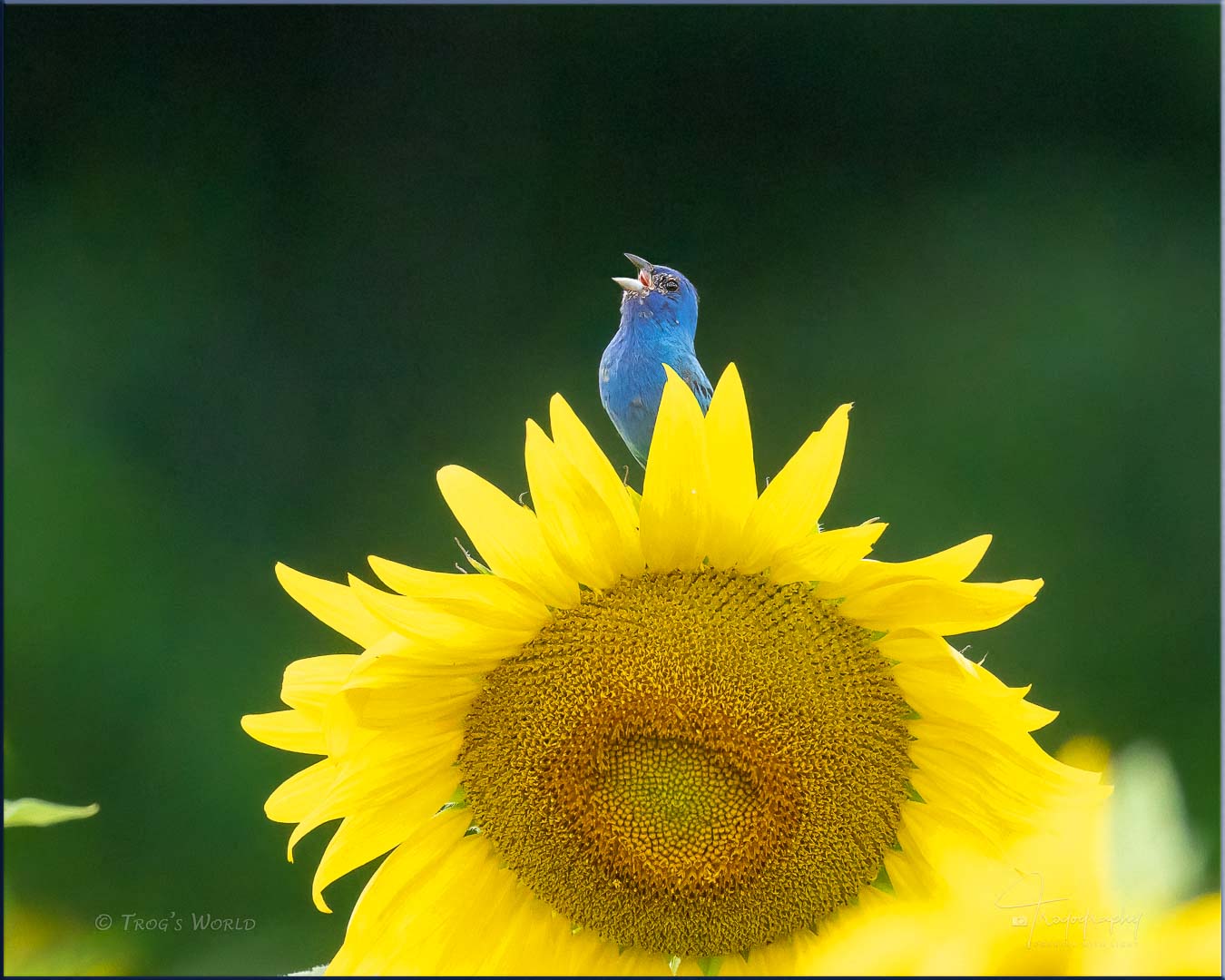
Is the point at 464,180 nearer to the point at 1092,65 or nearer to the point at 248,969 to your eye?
the point at 1092,65

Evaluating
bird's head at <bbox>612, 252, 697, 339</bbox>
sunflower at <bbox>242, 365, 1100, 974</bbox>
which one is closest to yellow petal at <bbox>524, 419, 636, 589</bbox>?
sunflower at <bbox>242, 365, 1100, 974</bbox>

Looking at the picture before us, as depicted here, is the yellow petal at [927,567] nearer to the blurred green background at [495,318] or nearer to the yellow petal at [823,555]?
the yellow petal at [823,555]

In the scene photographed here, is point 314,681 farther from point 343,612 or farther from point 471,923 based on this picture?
point 471,923

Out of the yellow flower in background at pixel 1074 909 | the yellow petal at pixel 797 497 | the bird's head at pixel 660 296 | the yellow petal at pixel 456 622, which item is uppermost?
the bird's head at pixel 660 296

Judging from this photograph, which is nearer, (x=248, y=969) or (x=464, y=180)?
(x=248, y=969)

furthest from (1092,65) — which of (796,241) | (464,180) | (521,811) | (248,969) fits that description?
(248,969)

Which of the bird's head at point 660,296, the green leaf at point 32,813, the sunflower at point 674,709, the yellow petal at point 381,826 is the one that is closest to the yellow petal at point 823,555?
the sunflower at point 674,709

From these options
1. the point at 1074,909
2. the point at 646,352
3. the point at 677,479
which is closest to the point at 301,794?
the point at 677,479
